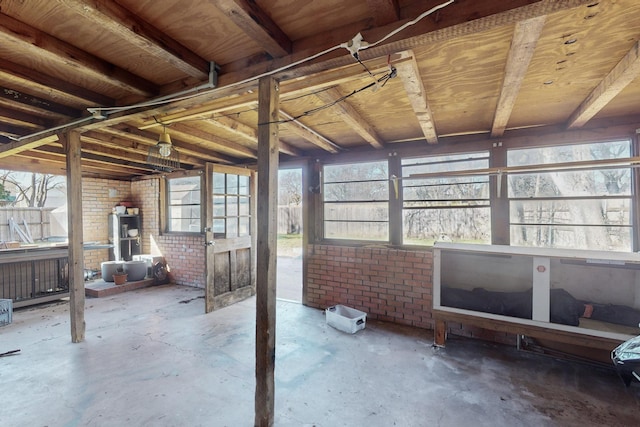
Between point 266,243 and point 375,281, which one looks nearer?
point 266,243

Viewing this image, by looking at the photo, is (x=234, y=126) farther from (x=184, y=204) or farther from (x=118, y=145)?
(x=184, y=204)

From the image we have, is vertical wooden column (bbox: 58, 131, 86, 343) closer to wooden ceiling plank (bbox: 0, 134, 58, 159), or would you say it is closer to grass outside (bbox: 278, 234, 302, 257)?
wooden ceiling plank (bbox: 0, 134, 58, 159)

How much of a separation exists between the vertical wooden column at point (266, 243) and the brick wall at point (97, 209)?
18.6 ft

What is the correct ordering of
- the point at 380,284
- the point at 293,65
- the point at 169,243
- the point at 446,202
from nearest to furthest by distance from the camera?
the point at 293,65, the point at 446,202, the point at 380,284, the point at 169,243

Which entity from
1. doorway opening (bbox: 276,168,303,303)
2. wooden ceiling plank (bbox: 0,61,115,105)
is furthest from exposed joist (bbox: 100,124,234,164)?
doorway opening (bbox: 276,168,303,303)

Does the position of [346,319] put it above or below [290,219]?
below

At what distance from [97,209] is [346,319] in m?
5.66

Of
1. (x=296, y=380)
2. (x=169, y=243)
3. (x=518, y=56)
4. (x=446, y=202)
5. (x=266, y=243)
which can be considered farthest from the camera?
(x=169, y=243)

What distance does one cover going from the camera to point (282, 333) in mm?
3346

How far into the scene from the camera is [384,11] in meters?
1.35

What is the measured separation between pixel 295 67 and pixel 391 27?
60 centimetres

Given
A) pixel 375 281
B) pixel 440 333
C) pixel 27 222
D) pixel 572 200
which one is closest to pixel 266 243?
pixel 440 333

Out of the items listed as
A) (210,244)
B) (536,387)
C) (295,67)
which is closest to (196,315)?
(210,244)

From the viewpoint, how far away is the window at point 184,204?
544cm
